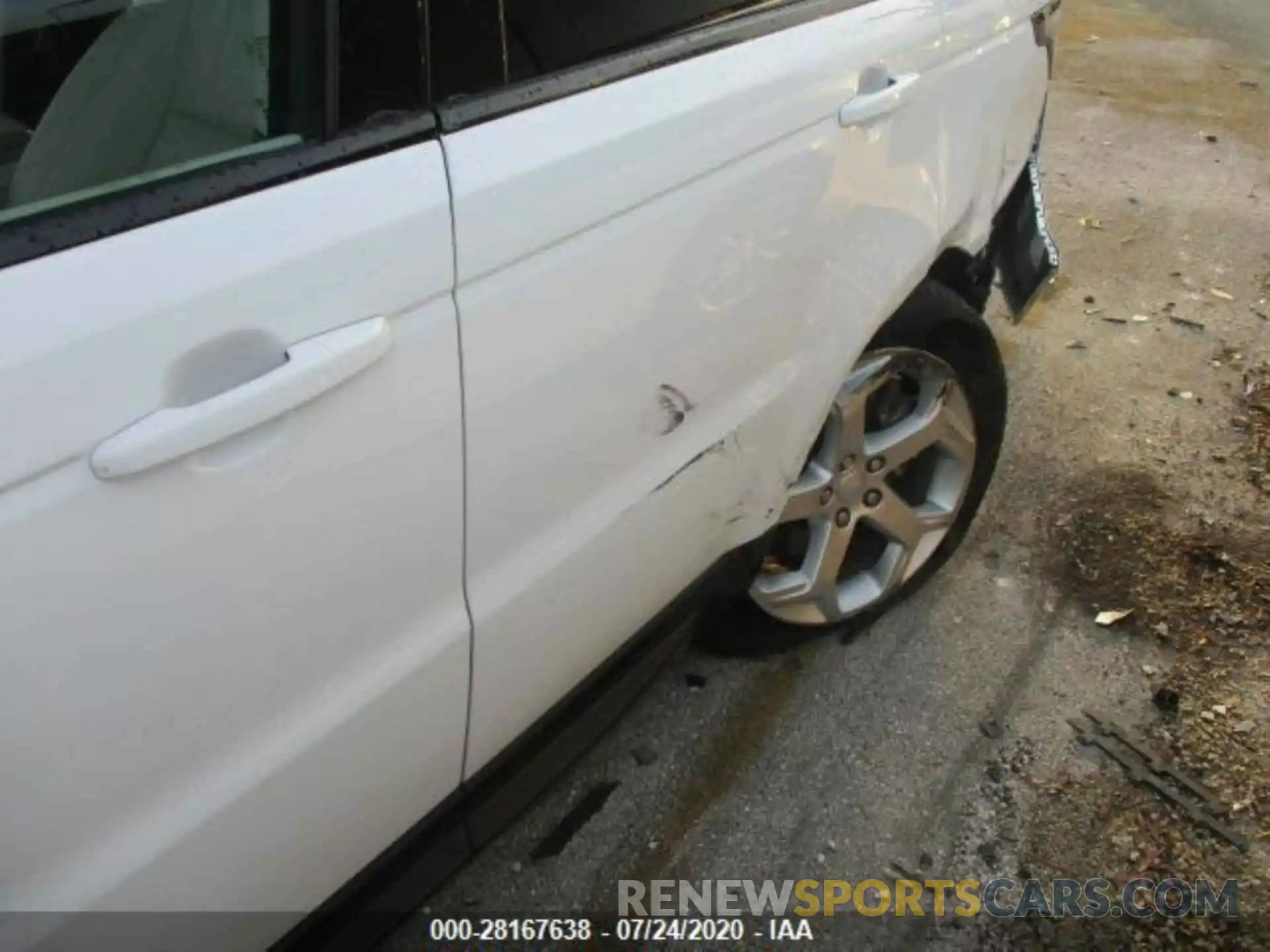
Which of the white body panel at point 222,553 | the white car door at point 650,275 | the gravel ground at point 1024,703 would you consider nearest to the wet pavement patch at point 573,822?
the gravel ground at point 1024,703

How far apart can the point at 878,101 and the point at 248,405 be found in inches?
44.4

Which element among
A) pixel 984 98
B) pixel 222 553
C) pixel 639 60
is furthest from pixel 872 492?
pixel 222 553

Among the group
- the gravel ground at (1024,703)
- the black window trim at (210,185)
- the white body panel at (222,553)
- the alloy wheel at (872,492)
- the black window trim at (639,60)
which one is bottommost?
the gravel ground at (1024,703)

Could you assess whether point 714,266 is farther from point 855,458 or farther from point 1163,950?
point 1163,950

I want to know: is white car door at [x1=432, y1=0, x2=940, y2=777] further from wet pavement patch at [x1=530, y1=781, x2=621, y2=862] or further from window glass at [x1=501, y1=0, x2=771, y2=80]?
wet pavement patch at [x1=530, y1=781, x2=621, y2=862]

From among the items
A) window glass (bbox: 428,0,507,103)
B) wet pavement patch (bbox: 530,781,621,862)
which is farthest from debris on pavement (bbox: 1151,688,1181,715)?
window glass (bbox: 428,0,507,103)

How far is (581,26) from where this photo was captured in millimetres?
1348

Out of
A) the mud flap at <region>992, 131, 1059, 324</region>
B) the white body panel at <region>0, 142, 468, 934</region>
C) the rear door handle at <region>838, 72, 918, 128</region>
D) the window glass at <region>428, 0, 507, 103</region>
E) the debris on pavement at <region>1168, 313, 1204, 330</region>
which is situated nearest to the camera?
the white body panel at <region>0, 142, 468, 934</region>

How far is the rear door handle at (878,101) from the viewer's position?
1669 millimetres

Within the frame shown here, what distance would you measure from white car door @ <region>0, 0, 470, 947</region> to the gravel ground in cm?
85

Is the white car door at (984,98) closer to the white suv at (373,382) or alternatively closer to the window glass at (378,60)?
the white suv at (373,382)

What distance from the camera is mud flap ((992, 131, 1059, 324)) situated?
2660 millimetres

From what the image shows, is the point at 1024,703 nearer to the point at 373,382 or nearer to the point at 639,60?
the point at 639,60

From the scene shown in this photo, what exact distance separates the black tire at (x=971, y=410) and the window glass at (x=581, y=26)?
2.56ft
